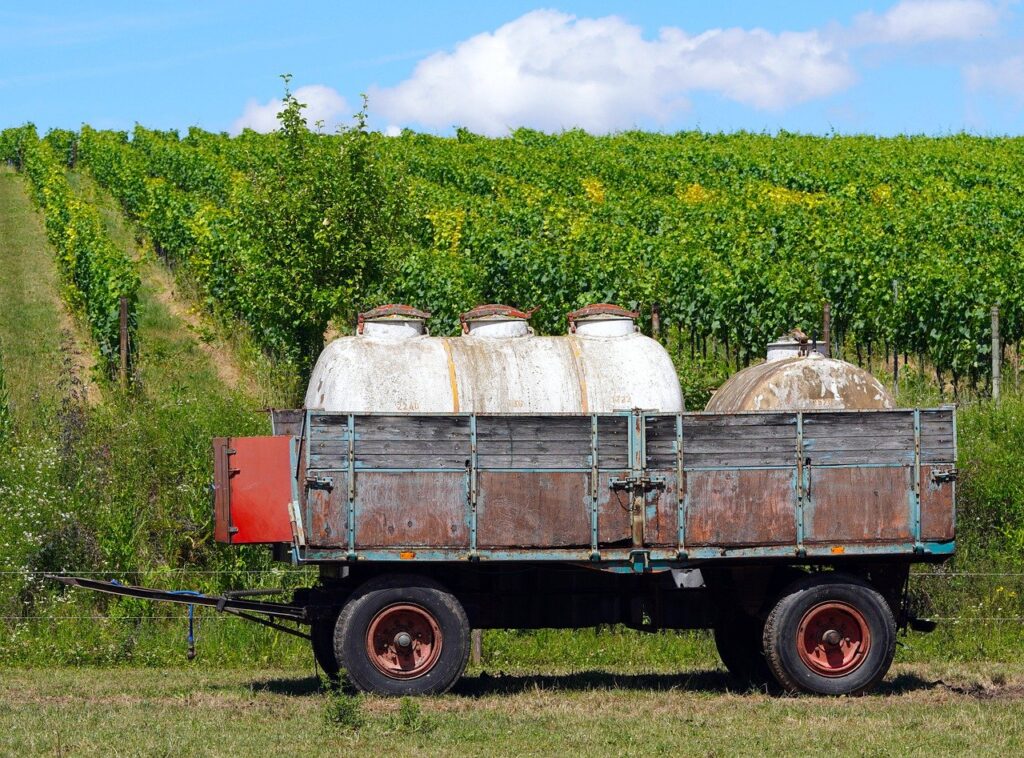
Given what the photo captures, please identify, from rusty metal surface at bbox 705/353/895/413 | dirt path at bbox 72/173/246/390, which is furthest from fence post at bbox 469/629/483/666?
dirt path at bbox 72/173/246/390

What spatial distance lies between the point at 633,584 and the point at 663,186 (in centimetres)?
3808

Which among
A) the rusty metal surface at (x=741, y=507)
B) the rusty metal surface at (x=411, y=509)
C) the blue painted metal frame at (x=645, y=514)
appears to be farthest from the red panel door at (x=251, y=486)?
the rusty metal surface at (x=741, y=507)

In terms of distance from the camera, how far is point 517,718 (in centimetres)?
1110

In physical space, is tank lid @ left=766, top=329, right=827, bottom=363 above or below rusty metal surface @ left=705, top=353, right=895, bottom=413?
above

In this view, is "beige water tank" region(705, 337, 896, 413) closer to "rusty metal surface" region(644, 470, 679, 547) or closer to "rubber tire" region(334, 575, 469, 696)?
"rusty metal surface" region(644, 470, 679, 547)

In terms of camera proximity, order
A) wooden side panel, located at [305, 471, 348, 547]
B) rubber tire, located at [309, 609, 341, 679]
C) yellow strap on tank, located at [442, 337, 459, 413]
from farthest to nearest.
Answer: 1. rubber tire, located at [309, 609, 341, 679]
2. yellow strap on tank, located at [442, 337, 459, 413]
3. wooden side panel, located at [305, 471, 348, 547]

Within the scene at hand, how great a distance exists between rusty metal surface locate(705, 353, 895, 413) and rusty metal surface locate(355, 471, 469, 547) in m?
3.10

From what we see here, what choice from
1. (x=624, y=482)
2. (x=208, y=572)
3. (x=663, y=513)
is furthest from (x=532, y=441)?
(x=208, y=572)

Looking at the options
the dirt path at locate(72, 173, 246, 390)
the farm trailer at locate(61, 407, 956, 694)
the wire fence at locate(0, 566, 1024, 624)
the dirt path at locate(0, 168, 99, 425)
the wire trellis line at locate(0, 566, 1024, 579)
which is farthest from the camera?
the dirt path at locate(72, 173, 246, 390)

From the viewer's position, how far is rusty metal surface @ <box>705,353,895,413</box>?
43.0 ft

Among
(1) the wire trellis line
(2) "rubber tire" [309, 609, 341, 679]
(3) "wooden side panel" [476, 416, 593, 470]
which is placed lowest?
(2) "rubber tire" [309, 609, 341, 679]

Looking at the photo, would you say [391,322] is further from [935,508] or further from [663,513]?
[935,508]

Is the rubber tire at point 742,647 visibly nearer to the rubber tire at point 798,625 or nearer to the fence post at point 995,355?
the rubber tire at point 798,625

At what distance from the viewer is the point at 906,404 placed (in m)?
21.9
